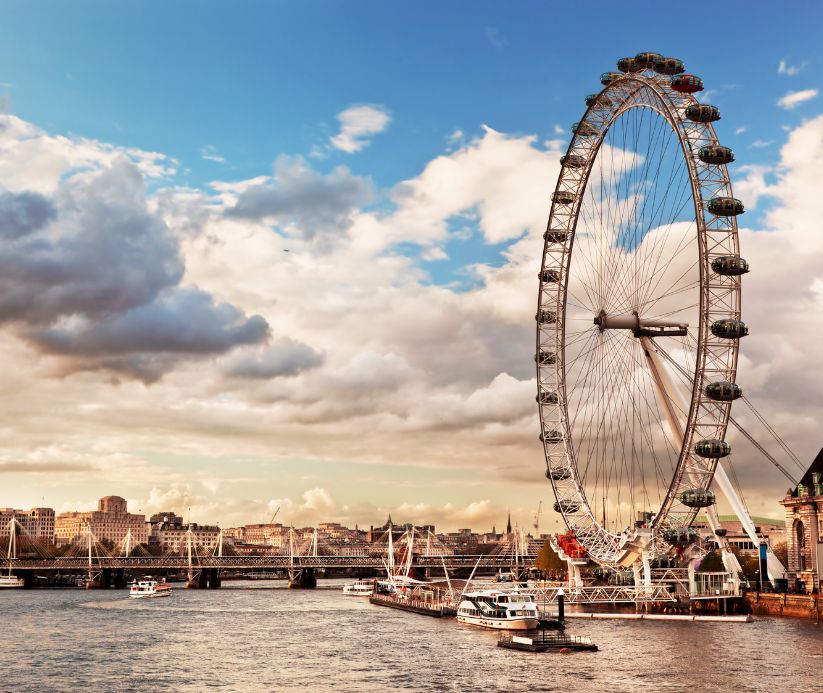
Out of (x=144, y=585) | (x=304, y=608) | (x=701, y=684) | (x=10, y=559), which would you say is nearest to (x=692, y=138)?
(x=701, y=684)

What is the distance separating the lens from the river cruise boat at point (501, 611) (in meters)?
82.1

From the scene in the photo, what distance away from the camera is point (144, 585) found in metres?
147

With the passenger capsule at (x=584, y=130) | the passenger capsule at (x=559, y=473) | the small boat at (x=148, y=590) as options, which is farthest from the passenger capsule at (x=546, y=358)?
the small boat at (x=148, y=590)

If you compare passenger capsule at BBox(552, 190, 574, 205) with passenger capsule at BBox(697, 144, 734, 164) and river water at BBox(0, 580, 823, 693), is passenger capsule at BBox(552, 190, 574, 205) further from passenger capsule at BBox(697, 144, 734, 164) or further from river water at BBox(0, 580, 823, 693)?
river water at BBox(0, 580, 823, 693)

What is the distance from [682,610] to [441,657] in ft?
107

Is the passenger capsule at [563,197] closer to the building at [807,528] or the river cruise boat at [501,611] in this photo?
the building at [807,528]

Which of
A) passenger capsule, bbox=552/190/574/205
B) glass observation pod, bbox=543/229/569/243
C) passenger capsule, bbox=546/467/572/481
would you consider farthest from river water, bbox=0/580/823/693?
passenger capsule, bbox=552/190/574/205

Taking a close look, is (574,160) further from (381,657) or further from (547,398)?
(381,657)

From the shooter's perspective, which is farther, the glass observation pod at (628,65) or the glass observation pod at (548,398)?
the glass observation pod at (548,398)

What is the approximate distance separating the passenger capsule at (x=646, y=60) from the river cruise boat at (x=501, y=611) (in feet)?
140

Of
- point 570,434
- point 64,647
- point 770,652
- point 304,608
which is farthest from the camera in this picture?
point 304,608

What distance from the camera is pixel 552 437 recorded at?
336 feet

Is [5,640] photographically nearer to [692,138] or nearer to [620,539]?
[620,539]

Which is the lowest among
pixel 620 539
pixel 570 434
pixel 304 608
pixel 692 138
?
pixel 304 608
